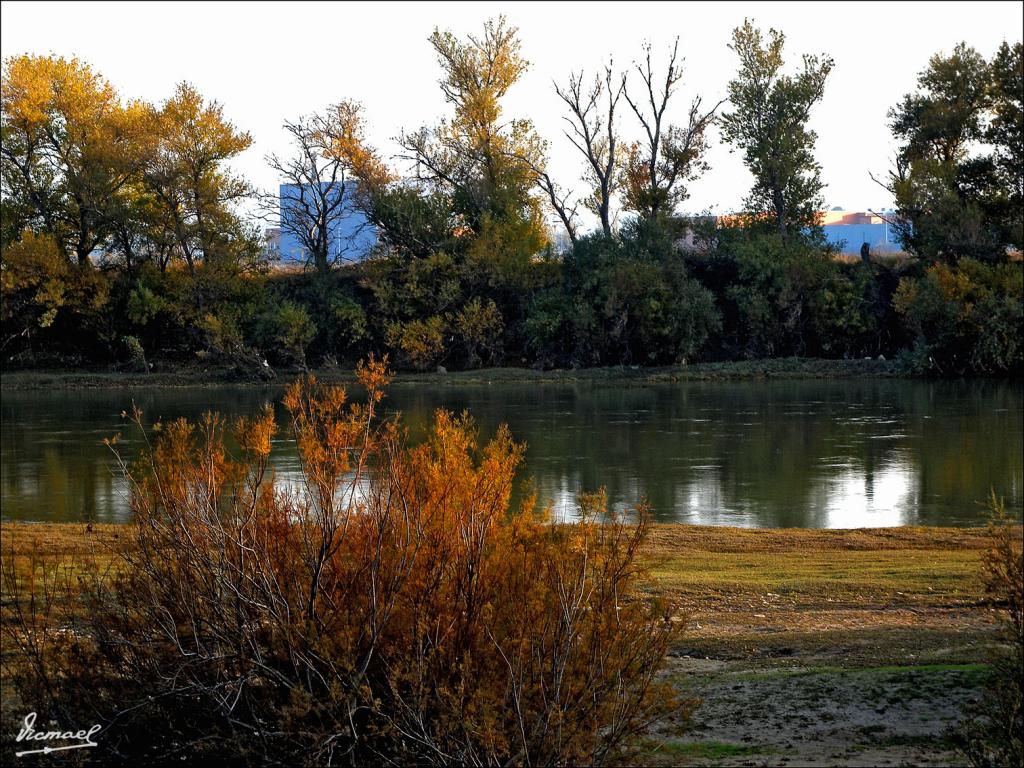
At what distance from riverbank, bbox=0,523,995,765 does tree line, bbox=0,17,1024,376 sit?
3295 centimetres

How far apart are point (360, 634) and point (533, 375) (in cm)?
3966

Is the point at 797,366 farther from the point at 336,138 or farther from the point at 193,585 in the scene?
the point at 193,585

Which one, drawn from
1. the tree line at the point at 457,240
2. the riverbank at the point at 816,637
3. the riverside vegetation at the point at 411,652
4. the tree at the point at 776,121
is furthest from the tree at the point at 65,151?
the riverside vegetation at the point at 411,652

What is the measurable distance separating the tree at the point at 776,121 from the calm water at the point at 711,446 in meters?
12.0

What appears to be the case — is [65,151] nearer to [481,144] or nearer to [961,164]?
[481,144]

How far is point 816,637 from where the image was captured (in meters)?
9.55

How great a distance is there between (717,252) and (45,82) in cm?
2898

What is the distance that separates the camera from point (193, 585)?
6.55m

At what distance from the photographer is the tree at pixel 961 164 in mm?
43312

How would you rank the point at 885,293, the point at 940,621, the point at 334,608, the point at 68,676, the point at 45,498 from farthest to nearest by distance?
the point at 885,293
the point at 45,498
the point at 940,621
the point at 68,676
the point at 334,608

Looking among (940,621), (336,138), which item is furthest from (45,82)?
(940,621)

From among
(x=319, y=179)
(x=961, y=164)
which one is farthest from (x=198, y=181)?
(x=961, y=164)

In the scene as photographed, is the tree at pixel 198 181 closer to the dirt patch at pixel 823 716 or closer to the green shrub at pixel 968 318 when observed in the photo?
the green shrub at pixel 968 318

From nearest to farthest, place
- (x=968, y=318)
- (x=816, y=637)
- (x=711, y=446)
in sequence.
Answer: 1. (x=816, y=637)
2. (x=711, y=446)
3. (x=968, y=318)
